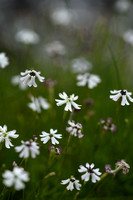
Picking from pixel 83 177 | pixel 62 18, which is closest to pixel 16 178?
pixel 83 177

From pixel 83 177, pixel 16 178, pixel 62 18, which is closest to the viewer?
pixel 16 178

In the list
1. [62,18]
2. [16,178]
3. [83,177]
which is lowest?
[16,178]

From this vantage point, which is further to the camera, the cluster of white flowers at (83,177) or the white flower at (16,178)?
the cluster of white flowers at (83,177)

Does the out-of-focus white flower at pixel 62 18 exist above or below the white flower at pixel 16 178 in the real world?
above

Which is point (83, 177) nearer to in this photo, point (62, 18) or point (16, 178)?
point (16, 178)

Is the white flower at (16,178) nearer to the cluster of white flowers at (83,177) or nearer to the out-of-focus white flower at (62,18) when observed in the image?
the cluster of white flowers at (83,177)

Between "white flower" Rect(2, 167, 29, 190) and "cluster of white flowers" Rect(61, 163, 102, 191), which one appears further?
"cluster of white flowers" Rect(61, 163, 102, 191)

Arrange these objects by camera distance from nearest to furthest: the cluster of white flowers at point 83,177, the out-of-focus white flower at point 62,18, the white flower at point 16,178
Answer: the white flower at point 16,178, the cluster of white flowers at point 83,177, the out-of-focus white flower at point 62,18

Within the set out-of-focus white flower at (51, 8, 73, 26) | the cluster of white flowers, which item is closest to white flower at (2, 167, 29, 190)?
the cluster of white flowers

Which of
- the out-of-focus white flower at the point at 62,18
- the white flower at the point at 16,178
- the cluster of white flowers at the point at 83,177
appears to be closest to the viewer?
the white flower at the point at 16,178

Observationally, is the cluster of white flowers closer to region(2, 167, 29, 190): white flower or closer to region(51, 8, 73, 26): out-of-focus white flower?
region(2, 167, 29, 190): white flower

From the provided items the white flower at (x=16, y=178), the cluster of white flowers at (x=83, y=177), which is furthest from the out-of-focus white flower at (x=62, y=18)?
the white flower at (x=16, y=178)

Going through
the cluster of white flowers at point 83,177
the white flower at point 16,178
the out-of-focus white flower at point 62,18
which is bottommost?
the white flower at point 16,178
